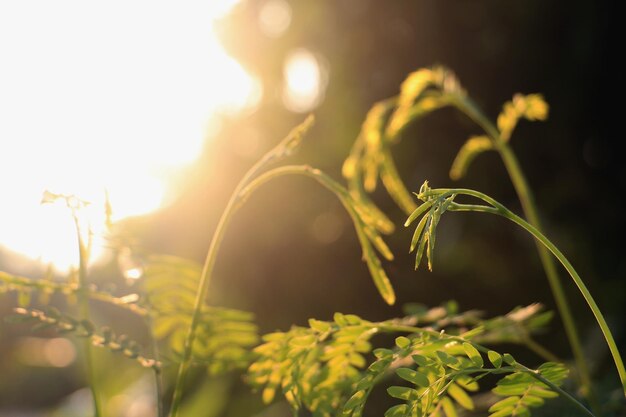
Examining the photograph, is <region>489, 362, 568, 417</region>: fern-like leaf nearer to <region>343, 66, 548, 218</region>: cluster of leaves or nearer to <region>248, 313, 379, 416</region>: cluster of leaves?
<region>248, 313, 379, 416</region>: cluster of leaves

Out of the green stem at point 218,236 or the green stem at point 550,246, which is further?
the green stem at point 218,236

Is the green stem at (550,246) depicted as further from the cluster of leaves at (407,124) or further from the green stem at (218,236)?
the cluster of leaves at (407,124)

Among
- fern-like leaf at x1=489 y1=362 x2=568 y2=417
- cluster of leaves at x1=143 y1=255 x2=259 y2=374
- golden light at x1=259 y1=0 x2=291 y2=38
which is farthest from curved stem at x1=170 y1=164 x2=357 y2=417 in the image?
golden light at x1=259 y1=0 x2=291 y2=38

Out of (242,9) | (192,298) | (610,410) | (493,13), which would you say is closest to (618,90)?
(493,13)

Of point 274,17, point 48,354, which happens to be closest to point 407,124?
point 274,17

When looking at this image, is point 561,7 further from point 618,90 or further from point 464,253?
point 464,253

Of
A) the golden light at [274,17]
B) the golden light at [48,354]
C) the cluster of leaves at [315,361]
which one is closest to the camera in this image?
the cluster of leaves at [315,361]

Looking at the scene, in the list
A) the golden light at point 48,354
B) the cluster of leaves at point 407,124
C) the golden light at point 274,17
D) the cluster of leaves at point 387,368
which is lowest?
the cluster of leaves at point 387,368

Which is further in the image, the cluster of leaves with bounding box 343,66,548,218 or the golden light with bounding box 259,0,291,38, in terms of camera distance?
the golden light with bounding box 259,0,291,38

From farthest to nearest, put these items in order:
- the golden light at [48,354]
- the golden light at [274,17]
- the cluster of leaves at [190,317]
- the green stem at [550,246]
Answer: the golden light at [48,354], the golden light at [274,17], the cluster of leaves at [190,317], the green stem at [550,246]

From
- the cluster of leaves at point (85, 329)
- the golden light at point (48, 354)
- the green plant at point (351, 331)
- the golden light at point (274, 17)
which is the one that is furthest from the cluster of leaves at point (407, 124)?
the golden light at point (48, 354)
